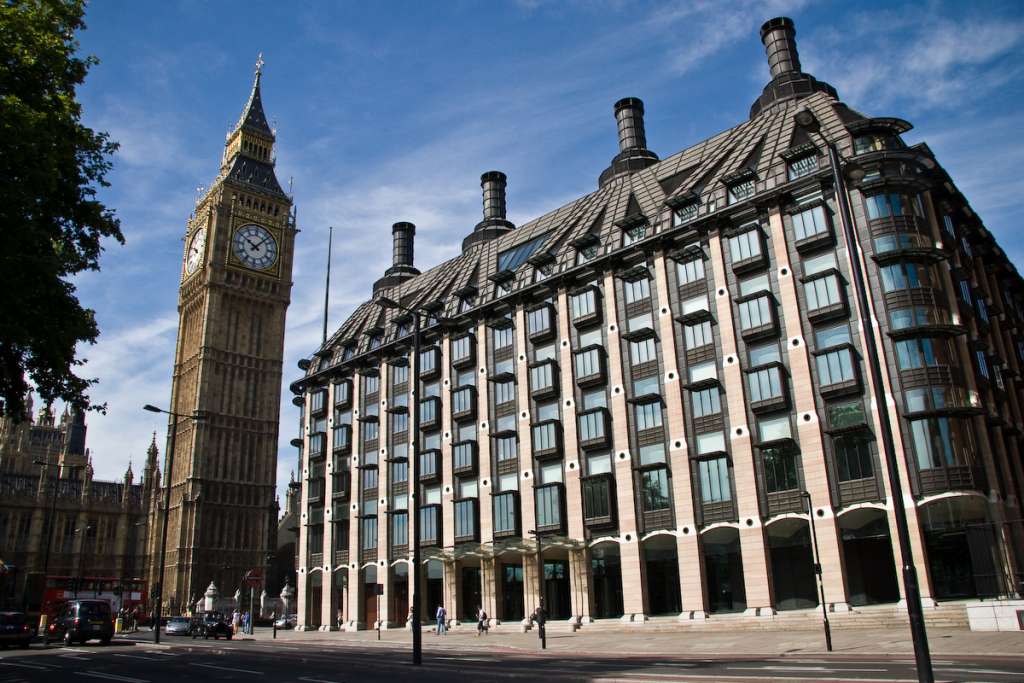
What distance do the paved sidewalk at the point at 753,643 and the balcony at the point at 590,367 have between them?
14.7 metres

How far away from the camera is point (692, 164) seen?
52031mm

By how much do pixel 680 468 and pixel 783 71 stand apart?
29054mm

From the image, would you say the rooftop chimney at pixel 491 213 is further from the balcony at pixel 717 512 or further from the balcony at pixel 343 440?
the balcony at pixel 717 512

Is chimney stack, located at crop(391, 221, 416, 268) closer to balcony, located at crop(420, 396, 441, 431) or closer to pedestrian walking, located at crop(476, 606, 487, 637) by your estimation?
balcony, located at crop(420, 396, 441, 431)

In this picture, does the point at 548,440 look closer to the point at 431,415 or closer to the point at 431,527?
the point at 431,415

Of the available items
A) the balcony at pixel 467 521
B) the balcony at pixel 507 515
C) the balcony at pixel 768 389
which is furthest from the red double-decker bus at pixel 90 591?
the balcony at pixel 768 389

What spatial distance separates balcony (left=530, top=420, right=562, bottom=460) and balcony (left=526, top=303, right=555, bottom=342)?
19.7 ft

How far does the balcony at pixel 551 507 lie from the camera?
154 ft

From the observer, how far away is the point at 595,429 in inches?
1837

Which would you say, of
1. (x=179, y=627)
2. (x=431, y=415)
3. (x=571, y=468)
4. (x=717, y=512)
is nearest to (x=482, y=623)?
(x=571, y=468)

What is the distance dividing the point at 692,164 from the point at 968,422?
24.4 m

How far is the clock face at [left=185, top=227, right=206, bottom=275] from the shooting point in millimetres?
107562

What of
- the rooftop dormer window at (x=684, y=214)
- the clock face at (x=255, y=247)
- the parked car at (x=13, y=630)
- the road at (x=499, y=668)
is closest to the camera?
→ the road at (x=499, y=668)

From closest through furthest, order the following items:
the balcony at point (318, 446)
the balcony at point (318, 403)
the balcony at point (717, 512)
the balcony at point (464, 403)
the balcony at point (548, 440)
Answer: the balcony at point (717, 512), the balcony at point (548, 440), the balcony at point (464, 403), the balcony at point (318, 446), the balcony at point (318, 403)
